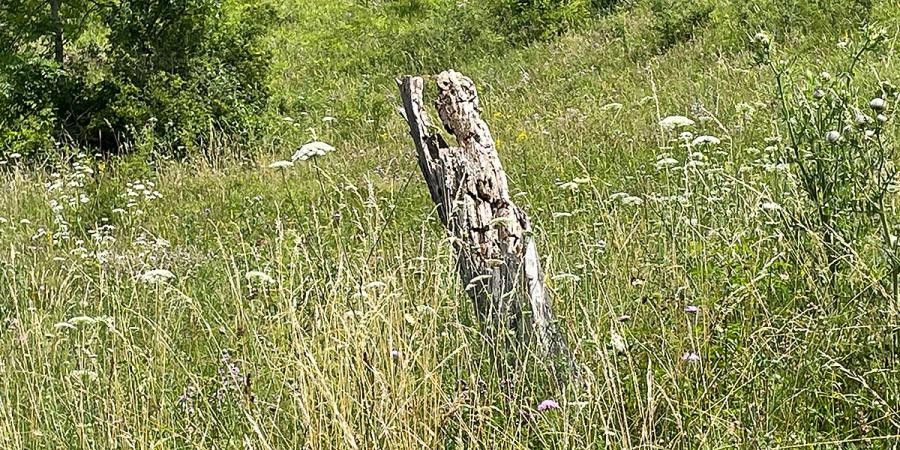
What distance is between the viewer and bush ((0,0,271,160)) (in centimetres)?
1070

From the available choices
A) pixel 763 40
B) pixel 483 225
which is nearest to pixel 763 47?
pixel 763 40

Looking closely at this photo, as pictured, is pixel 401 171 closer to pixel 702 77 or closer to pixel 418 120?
pixel 702 77

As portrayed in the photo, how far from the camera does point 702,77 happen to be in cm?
934

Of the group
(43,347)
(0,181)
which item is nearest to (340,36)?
(0,181)

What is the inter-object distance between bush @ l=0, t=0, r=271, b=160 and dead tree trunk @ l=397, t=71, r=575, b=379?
735 centimetres

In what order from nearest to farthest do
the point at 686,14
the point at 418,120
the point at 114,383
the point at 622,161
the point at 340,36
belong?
1. the point at 114,383
2. the point at 418,120
3. the point at 622,161
4. the point at 686,14
5. the point at 340,36

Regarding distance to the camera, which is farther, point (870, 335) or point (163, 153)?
point (163, 153)

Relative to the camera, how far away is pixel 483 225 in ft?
10.7

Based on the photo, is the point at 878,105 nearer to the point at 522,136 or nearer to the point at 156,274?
the point at 156,274

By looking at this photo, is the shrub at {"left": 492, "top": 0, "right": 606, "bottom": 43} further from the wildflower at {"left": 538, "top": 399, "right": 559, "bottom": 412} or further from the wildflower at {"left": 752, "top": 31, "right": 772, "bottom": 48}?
the wildflower at {"left": 538, "top": 399, "right": 559, "bottom": 412}

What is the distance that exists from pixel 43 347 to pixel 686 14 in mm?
10444

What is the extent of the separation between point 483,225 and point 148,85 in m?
8.44

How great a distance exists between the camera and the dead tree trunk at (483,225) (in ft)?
10.2

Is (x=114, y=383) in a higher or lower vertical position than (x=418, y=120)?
lower
